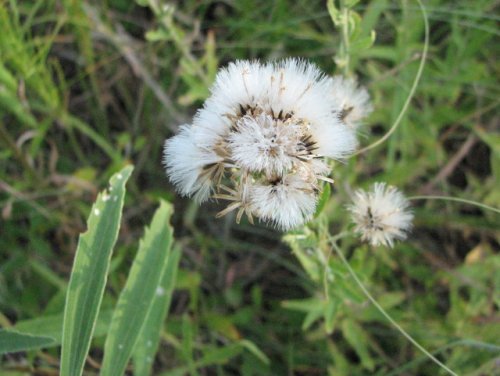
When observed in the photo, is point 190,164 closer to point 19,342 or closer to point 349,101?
point 349,101

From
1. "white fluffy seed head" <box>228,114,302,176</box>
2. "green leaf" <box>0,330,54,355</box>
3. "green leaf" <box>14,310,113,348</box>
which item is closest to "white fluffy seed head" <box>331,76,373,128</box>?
"white fluffy seed head" <box>228,114,302,176</box>

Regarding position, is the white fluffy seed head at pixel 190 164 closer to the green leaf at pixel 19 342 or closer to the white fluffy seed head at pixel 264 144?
the white fluffy seed head at pixel 264 144

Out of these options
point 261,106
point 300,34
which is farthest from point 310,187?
point 300,34

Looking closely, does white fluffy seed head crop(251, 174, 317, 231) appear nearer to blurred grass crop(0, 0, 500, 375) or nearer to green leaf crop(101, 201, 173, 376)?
green leaf crop(101, 201, 173, 376)

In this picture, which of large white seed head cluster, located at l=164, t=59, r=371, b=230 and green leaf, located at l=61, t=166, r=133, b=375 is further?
green leaf, located at l=61, t=166, r=133, b=375

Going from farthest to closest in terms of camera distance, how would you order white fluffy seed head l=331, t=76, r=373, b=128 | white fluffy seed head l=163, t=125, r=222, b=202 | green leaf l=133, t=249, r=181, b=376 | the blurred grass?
the blurred grass < green leaf l=133, t=249, r=181, b=376 < white fluffy seed head l=331, t=76, r=373, b=128 < white fluffy seed head l=163, t=125, r=222, b=202

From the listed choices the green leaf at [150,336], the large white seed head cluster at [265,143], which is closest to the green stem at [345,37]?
the large white seed head cluster at [265,143]
